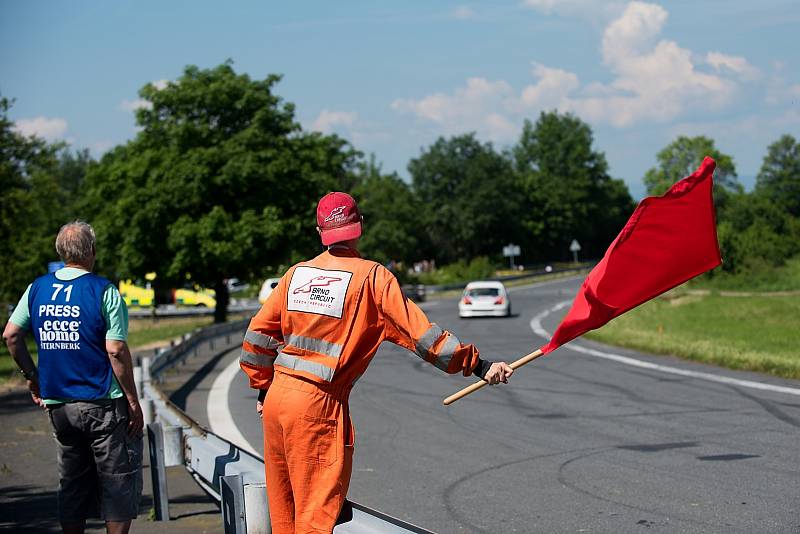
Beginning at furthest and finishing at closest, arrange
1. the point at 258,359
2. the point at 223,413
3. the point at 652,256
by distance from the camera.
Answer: the point at 223,413
the point at 652,256
the point at 258,359

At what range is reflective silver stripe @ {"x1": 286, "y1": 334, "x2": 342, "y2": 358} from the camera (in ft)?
15.6

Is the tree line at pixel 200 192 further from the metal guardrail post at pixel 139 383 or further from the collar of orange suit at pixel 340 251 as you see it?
the collar of orange suit at pixel 340 251

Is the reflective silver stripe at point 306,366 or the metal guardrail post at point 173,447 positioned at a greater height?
the reflective silver stripe at point 306,366

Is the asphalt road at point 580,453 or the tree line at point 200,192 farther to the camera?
the tree line at point 200,192

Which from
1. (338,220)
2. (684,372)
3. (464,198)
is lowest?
(684,372)

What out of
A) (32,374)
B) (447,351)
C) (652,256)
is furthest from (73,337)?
(652,256)

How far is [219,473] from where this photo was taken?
6.69 meters

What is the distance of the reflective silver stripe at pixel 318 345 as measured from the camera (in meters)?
4.76

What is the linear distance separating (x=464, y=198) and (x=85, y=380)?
110m

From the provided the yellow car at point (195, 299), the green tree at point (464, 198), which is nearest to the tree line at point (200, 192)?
the yellow car at point (195, 299)

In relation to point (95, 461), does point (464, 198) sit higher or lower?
higher

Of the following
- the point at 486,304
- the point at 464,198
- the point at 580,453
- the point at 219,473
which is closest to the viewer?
the point at 219,473

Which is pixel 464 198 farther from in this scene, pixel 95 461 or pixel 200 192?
pixel 95 461

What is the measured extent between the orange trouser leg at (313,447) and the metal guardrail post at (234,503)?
0.87 metres
